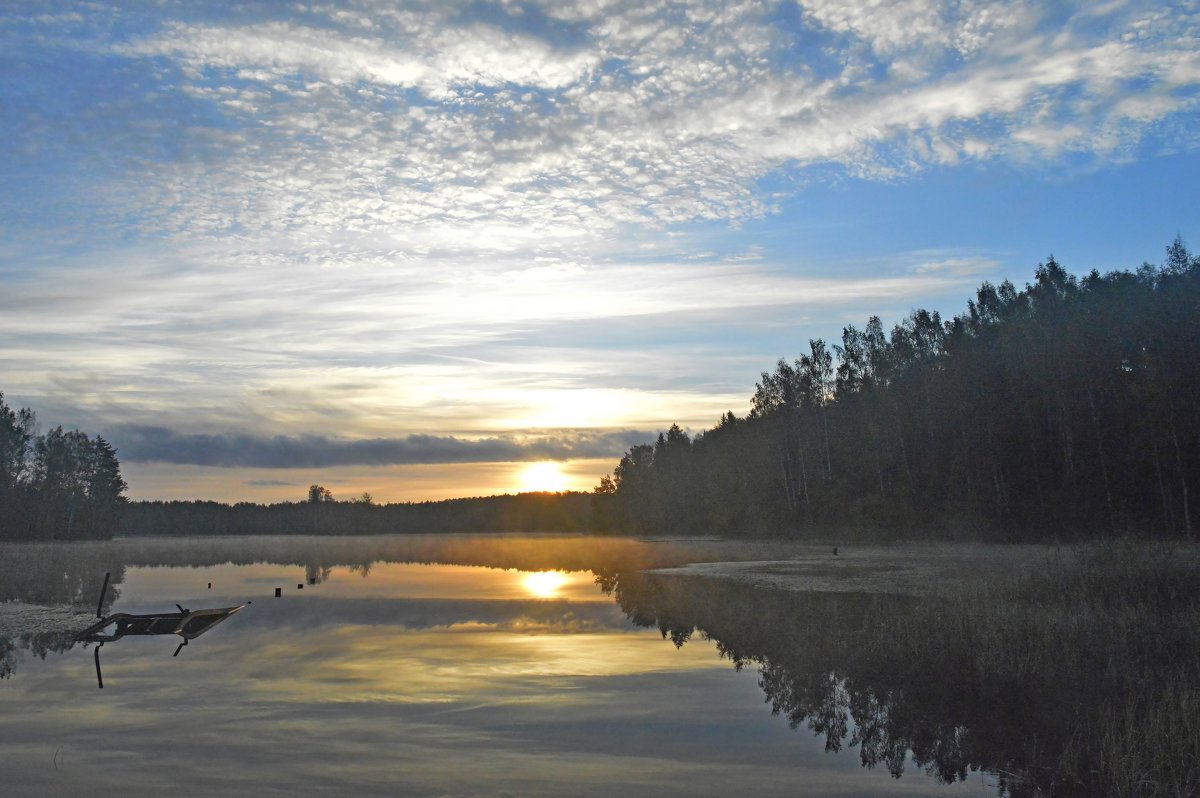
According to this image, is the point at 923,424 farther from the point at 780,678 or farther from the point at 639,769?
the point at 639,769

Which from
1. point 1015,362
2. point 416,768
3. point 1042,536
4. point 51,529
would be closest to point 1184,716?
point 416,768

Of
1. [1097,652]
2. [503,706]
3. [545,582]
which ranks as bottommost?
[545,582]

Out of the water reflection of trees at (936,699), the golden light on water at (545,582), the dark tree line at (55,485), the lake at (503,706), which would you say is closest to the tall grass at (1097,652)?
the water reflection of trees at (936,699)

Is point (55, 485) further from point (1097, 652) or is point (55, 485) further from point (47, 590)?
point (1097, 652)

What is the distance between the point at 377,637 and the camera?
2667cm

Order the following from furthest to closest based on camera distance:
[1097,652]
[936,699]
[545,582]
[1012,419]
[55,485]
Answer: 1. [55,485]
2. [1012,419]
3. [545,582]
4. [1097,652]
5. [936,699]

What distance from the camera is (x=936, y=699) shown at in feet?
54.7

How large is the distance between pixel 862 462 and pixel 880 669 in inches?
2291

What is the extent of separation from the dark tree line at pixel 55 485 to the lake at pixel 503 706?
278 ft

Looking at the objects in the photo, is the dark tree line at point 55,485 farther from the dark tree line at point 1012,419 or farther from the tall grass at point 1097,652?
the tall grass at point 1097,652

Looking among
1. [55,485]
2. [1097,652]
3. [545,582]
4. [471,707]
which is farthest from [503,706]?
[55,485]

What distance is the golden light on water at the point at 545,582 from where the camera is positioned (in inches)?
1644

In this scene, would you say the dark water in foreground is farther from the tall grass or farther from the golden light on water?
the golden light on water

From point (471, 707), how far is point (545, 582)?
32726 mm
